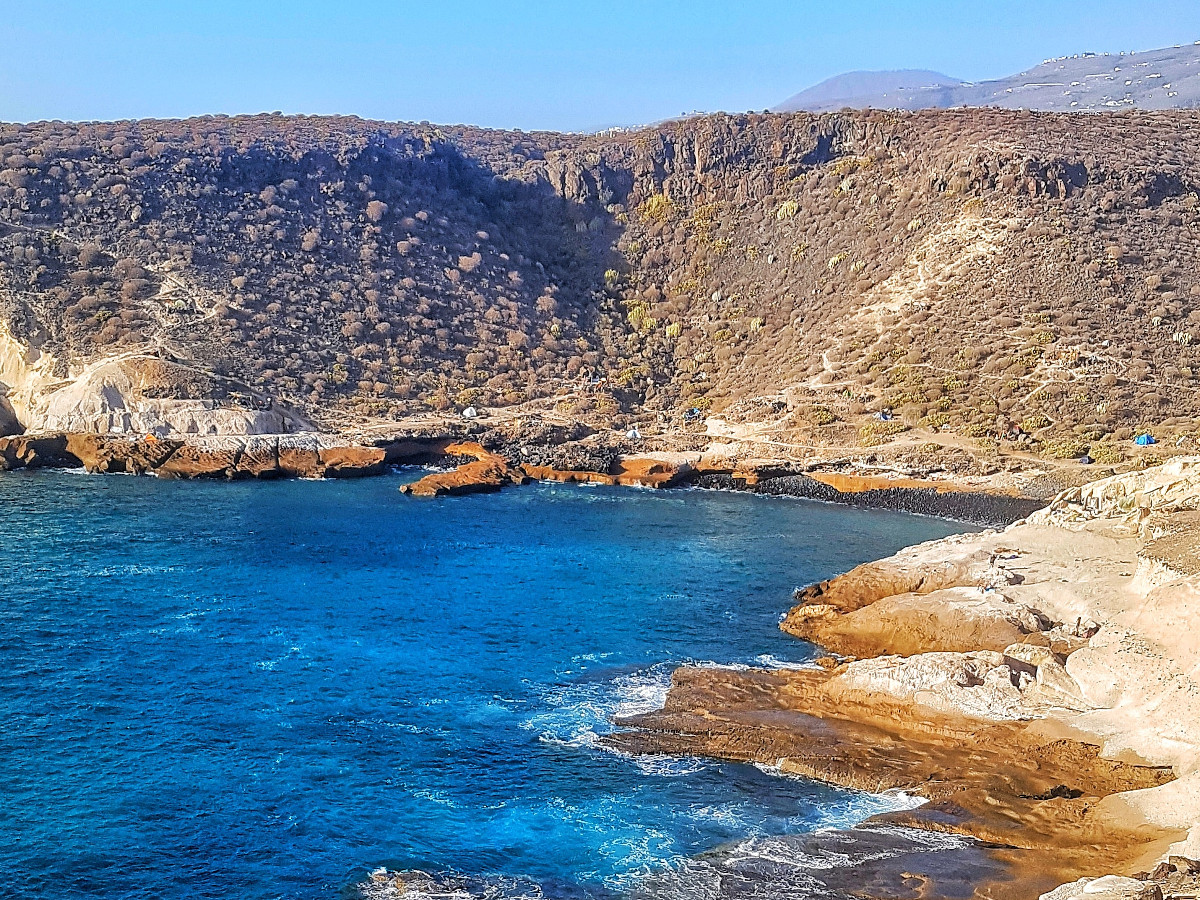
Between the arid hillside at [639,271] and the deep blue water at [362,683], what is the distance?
55.6ft

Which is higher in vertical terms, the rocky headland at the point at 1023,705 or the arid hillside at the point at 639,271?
the arid hillside at the point at 639,271

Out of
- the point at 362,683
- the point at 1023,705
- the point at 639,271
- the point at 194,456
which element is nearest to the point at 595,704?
the point at 362,683

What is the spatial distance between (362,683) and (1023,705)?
58.7ft

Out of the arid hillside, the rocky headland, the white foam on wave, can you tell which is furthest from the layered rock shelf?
the white foam on wave

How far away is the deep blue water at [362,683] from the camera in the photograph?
23109 millimetres

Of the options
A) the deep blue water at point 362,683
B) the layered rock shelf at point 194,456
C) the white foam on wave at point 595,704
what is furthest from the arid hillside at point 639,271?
the white foam on wave at point 595,704

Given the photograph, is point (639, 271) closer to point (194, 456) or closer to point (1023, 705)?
point (194, 456)

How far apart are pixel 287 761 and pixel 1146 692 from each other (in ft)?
67.2

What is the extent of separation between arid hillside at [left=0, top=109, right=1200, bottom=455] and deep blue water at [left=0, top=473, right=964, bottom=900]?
55.6 ft

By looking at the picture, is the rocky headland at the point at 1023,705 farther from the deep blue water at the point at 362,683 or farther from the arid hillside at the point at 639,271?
the arid hillside at the point at 639,271

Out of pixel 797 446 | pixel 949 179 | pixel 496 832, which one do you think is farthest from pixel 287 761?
pixel 949 179

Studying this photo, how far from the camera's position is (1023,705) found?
28375 mm

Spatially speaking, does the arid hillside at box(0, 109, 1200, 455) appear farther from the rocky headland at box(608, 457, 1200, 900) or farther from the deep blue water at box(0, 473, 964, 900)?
the rocky headland at box(608, 457, 1200, 900)

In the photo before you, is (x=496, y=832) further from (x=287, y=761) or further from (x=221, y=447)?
(x=221, y=447)
